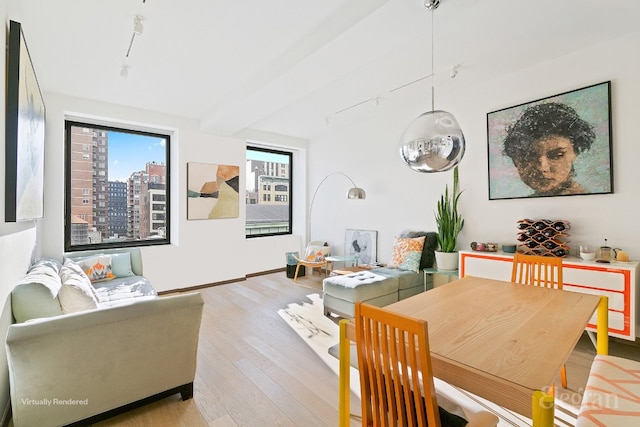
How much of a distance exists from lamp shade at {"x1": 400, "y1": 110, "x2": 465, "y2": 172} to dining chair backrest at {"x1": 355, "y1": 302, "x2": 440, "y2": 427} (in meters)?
0.96

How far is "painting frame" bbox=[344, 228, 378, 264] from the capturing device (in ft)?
16.3

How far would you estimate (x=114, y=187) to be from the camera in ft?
14.6

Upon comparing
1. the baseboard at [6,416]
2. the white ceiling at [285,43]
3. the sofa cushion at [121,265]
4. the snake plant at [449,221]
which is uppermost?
the white ceiling at [285,43]

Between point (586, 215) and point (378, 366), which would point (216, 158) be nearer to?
point (378, 366)

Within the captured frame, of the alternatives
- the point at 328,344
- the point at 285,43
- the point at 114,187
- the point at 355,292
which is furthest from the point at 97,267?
the point at 285,43

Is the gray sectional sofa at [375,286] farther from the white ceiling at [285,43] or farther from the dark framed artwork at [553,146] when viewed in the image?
the white ceiling at [285,43]

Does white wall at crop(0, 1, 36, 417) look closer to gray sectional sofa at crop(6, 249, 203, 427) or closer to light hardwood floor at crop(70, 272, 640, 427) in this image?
gray sectional sofa at crop(6, 249, 203, 427)

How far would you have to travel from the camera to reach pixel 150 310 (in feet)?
6.13

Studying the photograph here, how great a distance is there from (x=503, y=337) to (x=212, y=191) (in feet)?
15.1

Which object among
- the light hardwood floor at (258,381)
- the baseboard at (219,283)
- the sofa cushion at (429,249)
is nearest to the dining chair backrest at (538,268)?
the light hardwood floor at (258,381)

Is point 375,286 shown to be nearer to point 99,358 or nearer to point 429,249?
point 429,249

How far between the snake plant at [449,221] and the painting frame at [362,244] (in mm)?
1225

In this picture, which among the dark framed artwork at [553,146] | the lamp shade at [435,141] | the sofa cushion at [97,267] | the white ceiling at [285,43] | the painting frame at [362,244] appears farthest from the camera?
the painting frame at [362,244]

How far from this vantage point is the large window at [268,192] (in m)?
5.91
